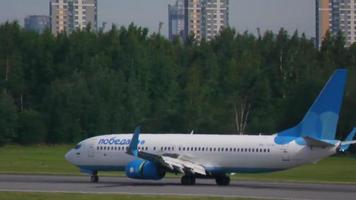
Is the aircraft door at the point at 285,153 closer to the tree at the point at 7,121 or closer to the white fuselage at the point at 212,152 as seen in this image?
the white fuselage at the point at 212,152

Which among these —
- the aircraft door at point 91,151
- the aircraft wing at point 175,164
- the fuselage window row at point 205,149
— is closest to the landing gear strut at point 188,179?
the aircraft wing at point 175,164

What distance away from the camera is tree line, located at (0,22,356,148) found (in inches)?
4505

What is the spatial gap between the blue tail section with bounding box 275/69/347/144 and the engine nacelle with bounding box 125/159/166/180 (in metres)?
7.75

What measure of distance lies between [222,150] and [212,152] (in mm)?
633

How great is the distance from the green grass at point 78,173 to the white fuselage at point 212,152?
335 inches

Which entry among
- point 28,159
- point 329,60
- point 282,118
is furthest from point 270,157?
point 329,60

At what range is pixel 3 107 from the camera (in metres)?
116

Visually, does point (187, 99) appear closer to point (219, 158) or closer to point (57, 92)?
point (57, 92)

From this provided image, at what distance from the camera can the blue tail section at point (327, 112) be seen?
2261 inches

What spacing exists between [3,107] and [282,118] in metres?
27.5

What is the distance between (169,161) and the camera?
59.6 metres

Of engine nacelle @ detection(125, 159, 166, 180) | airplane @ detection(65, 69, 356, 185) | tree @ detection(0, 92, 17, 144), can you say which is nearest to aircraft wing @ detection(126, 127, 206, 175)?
airplane @ detection(65, 69, 356, 185)

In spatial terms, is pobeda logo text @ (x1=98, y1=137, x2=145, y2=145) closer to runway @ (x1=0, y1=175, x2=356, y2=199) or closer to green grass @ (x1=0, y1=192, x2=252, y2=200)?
runway @ (x1=0, y1=175, x2=356, y2=199)

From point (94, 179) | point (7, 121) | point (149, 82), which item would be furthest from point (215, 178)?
point (149, 82)
